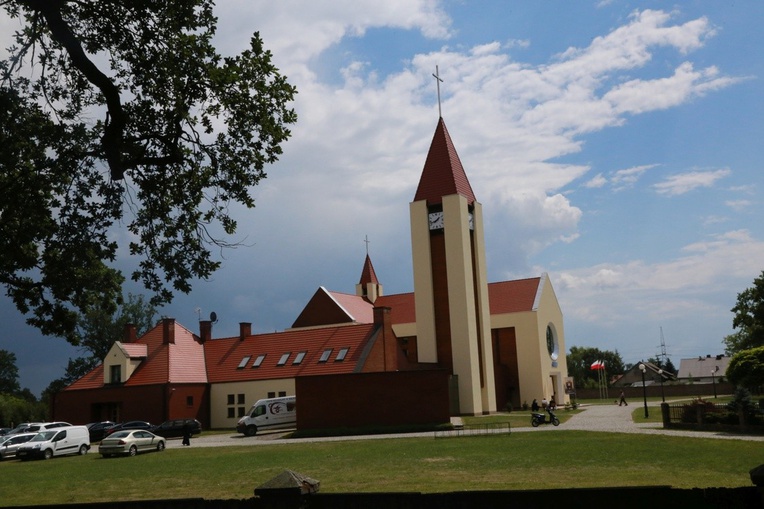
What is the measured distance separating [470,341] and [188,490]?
37.0m

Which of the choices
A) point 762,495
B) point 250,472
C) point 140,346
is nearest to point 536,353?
point 140,346

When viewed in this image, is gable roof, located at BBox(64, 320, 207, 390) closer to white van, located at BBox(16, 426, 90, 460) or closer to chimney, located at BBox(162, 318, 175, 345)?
chimney, located at BBox(162, 318, 175, 345)

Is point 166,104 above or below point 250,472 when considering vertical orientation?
above

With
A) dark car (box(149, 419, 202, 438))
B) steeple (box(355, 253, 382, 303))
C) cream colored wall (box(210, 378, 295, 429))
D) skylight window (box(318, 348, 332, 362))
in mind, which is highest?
steeple (box(355, 253, 382, 303))

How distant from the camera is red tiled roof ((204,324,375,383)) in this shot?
51.9 meters

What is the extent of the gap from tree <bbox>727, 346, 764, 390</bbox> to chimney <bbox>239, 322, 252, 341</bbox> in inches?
1465

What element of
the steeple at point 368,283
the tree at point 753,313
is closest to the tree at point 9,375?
the steeple at point 368,283

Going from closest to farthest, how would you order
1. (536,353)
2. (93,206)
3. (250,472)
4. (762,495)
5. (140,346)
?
(762,495), (93,206), (250,472), (140,346), (536,353)

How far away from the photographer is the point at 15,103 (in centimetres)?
1326

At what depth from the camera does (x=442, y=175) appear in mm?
57156

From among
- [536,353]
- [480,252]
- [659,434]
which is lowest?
A: [659,434]

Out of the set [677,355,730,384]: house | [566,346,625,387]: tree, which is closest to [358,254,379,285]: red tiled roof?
[677,355,730,384]: house

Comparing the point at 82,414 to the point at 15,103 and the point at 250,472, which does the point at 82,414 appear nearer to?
the point at 250,472

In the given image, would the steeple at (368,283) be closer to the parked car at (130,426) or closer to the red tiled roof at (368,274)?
the red tiled roof at (368,274)
